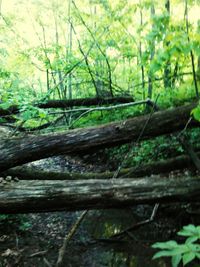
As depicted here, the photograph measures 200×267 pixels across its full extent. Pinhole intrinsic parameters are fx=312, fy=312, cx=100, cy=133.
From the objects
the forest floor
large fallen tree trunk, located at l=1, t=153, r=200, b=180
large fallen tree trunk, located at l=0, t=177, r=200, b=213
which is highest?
large fallen tree trunk, located at l=0, t=177, r=200, b=213

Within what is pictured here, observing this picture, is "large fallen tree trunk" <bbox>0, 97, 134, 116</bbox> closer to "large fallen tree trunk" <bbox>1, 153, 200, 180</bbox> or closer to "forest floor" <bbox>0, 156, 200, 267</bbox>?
"large fallen tree trunk" <bbox>1, 153, 200, 180</bbox>

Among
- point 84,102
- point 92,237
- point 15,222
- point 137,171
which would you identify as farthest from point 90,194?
point 84,102

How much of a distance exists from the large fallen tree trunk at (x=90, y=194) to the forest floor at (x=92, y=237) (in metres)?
0.89

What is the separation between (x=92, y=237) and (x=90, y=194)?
Answer: 4.62ft

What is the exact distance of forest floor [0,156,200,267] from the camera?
14.6 ft

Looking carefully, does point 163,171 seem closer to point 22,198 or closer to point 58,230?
point 58,230

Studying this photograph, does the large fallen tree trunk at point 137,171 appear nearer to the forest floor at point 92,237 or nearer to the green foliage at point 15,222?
the forest floor at point 92,237

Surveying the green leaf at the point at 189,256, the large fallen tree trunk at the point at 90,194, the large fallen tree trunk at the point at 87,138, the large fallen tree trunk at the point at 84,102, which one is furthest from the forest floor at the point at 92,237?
the large fallen tree trunk at the point at 84,102

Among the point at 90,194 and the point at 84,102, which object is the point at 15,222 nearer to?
the point at 90,194

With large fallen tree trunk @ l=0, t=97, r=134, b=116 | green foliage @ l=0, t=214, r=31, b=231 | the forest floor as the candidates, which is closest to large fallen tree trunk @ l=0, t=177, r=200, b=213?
the forest floor

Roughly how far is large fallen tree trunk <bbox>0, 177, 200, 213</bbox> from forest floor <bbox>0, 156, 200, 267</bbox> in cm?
89

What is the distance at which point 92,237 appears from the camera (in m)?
5.12

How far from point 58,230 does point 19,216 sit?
0.76m

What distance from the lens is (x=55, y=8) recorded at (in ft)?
39.3
